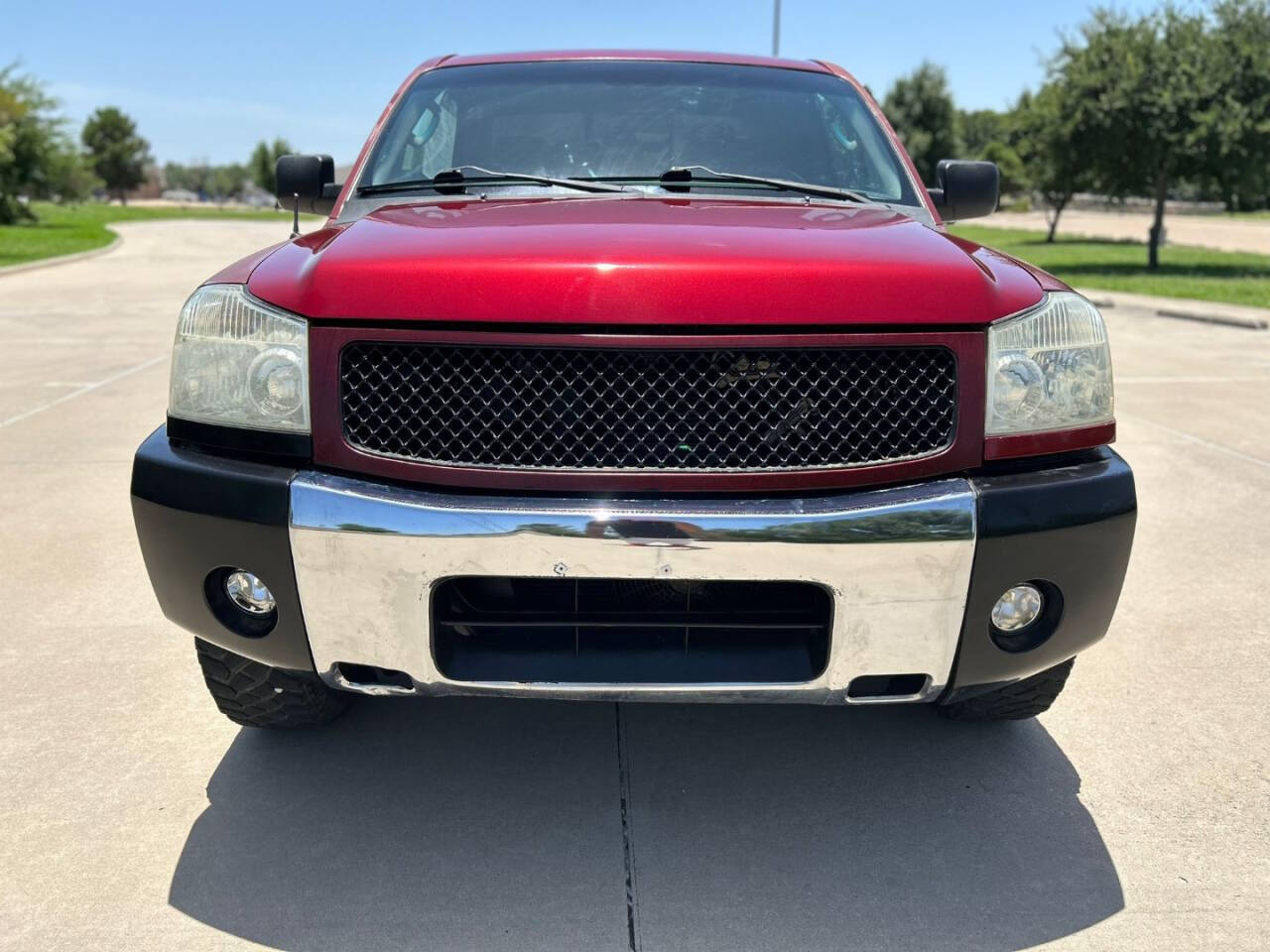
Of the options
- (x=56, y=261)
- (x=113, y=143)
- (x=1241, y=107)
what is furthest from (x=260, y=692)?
(x=113, y=143)

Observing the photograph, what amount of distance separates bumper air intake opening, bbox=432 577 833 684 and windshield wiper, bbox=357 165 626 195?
1212 mm

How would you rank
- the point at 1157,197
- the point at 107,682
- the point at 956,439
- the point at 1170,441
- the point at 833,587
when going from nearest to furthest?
the point at 833,587, the point at 956,439, the point at 107,682, the point at 1170,441, the point at 1157,197

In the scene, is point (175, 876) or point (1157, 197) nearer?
point (175, 876)

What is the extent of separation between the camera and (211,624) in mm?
2379

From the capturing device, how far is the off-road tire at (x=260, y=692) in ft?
8.70

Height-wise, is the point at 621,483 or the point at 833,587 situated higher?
the point at 621,483

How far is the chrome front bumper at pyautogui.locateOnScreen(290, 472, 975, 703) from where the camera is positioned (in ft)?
6.98

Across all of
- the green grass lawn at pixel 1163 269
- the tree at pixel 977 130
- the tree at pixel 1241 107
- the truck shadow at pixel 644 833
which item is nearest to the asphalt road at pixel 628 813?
the truck shadow at pixel 644 833

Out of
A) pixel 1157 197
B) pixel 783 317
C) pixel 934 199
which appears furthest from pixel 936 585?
pixel 1157 197

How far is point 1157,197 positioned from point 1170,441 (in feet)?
56.7

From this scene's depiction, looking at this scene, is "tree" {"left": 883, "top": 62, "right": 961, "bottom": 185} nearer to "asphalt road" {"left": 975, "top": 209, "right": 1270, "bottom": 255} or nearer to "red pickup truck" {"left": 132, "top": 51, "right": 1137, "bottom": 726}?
"asphalt road" {"left": 975, "top": 209, "right": 1270, "bottom": 255}

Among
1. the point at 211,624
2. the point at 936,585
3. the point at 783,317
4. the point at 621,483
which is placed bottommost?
the point at 211,624

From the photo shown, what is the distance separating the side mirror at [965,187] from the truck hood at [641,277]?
1376 mm

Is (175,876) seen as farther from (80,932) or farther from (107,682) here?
(107,682)
